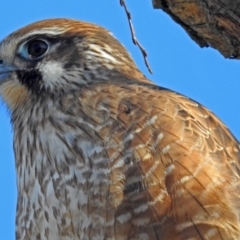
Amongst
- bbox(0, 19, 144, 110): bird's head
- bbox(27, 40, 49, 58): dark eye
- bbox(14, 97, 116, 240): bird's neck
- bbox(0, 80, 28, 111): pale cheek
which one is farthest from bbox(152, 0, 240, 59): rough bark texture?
bbox(0, 80, 28, 111): pale cheek

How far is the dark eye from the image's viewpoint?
5449mm

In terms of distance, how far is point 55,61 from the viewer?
5.49m

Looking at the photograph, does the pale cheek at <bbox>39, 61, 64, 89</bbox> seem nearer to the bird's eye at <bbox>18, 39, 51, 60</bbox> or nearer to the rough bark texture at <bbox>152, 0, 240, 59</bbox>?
the bird's eye at <bbox>18, 39, 51, 60</bbox>

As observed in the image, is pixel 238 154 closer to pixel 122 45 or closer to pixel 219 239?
pixel 219 239

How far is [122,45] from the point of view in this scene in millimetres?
5938

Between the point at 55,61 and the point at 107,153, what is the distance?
1.06 meters

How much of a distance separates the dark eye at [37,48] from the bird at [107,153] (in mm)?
13

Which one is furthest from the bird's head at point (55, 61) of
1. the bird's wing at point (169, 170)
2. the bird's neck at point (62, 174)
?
the bird's wing at point (169, 170)

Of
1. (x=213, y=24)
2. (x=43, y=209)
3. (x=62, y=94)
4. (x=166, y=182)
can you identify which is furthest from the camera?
(x=62, y=94)

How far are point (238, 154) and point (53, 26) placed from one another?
1.62 metres

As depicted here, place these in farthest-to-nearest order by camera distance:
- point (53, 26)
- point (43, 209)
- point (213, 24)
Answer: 1. point (53, 26)
2. point (43, 209)
3. point (213, 24)

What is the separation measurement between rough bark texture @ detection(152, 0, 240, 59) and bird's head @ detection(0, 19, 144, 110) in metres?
1.23

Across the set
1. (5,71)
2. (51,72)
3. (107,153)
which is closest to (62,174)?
(107,153)

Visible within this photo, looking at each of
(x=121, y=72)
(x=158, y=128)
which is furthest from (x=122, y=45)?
(x=158, y=128)
